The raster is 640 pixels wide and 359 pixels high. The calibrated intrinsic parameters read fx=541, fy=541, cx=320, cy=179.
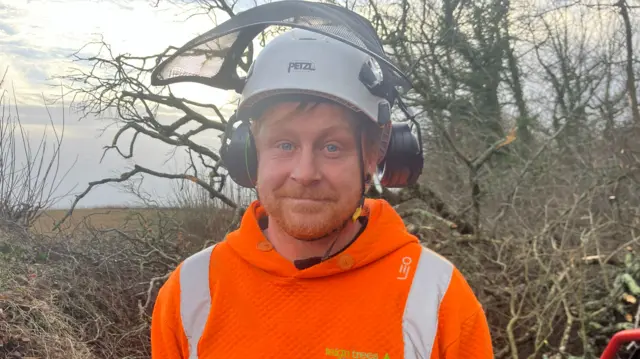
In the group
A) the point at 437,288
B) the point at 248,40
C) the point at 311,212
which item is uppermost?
the point at 248,40

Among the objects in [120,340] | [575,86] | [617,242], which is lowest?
[120,340]

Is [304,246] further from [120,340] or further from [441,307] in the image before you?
[120,340]

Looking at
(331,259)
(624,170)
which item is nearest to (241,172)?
(331,259)

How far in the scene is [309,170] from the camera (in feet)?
4.99

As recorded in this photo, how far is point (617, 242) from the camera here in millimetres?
5785

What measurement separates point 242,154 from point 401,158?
560 mm

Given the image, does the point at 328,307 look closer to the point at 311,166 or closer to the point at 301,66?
the point at 311,166

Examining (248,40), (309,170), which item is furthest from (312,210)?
(248,40)

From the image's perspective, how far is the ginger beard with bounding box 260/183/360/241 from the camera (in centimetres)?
155

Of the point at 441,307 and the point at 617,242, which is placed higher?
the point at 441,307

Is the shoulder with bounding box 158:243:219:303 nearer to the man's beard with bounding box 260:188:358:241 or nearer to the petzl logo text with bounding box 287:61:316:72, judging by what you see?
the man's beard with bounding box 260:188:358:241

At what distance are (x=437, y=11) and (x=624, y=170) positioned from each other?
517 centimetres

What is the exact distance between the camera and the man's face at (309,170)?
1.55 meters

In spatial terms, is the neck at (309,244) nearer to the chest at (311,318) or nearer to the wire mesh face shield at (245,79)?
the chest at (311,318)
